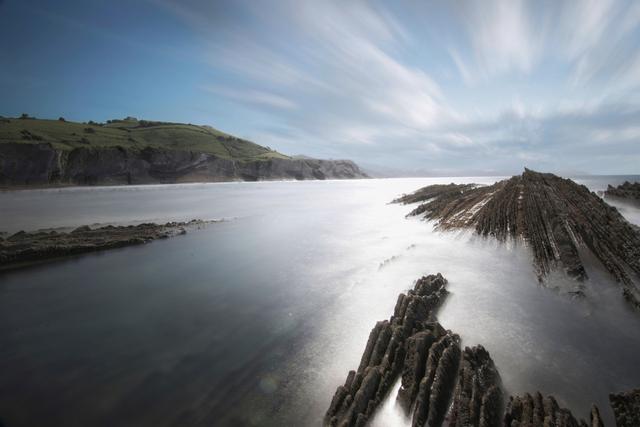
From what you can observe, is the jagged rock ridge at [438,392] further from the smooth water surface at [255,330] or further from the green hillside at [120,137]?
the green hillside at [120,137]

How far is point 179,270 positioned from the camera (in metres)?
15.4

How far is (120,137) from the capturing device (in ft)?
385

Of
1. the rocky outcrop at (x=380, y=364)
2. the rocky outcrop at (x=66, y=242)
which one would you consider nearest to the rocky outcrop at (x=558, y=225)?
the rocky outcrop at (x=380, y=364)

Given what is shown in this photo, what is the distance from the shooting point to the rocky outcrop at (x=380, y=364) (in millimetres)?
5695

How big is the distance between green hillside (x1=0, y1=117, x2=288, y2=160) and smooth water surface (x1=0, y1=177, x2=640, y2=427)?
93.8 metres

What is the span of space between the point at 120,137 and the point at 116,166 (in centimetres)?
3106

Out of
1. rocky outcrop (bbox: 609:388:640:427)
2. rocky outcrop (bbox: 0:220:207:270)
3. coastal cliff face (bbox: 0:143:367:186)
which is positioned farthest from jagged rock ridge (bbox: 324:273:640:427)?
coastal cliff face (bbox: 0:143:367:186)

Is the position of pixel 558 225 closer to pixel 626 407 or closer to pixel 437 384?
pixel 626 407

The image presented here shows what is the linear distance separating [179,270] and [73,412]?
970 cm

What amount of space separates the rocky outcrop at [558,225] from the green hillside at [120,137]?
343 feet

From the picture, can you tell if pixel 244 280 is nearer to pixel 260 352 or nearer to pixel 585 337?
pixel 260 352

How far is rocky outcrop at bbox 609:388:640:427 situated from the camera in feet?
17.4

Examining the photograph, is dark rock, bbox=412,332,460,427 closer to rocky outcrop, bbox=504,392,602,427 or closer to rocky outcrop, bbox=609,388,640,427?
rocky outcrop, bbox=504,392,602,427

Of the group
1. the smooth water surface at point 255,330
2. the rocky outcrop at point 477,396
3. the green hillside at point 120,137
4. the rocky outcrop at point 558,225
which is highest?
the green hillside at point 120,137
